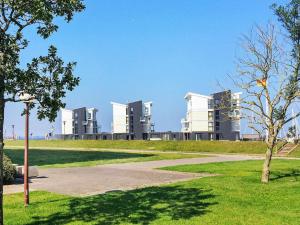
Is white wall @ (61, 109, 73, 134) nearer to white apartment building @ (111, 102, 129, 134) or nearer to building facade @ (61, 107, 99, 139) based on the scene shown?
building facade @ (61, 107, 99, 139)

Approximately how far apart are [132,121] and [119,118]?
4.78m

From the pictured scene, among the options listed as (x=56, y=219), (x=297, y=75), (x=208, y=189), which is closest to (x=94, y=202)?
(x=56, y=219)

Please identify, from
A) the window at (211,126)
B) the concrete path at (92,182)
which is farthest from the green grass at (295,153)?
the window at (211,126)

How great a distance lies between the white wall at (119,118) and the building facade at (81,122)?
11.4m

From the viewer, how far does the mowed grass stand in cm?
1173

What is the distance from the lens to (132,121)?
91562 mm

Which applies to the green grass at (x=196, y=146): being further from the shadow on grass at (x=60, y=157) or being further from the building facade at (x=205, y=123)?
the building facade at (x=205, y=123)

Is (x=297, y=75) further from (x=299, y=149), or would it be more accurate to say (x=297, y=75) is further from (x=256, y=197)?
(x=299, y=149)

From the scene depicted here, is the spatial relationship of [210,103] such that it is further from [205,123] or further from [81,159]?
[81,159]

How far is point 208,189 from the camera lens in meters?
17.0

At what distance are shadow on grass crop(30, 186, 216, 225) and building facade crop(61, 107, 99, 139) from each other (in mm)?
91247

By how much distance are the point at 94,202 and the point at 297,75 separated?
35.1 feet

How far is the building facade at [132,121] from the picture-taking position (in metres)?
89.2

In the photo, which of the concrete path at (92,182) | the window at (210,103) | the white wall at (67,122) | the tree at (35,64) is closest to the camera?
the tree at (35,64)
